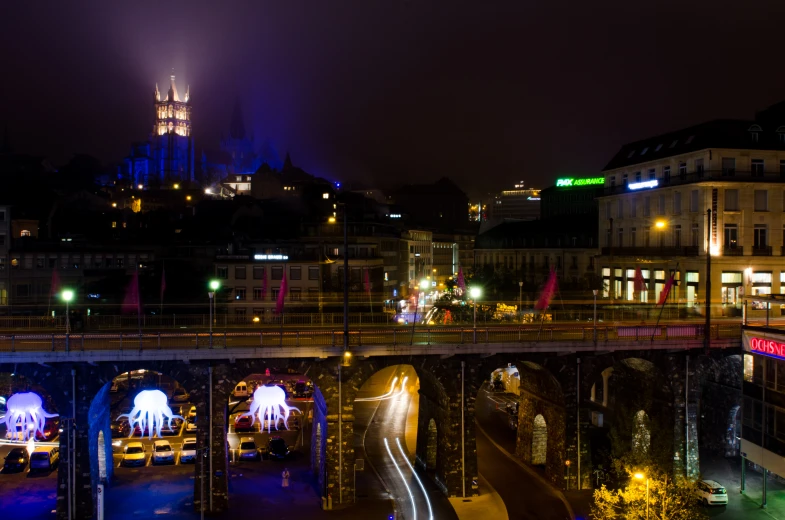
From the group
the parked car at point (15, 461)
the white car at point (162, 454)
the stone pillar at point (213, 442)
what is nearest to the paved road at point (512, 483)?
the stone pillar at point (213, 442)

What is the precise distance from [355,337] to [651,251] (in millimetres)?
37246

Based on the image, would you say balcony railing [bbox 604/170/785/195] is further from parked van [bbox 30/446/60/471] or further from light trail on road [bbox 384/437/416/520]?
parked van [bbox 30/446/60/471]

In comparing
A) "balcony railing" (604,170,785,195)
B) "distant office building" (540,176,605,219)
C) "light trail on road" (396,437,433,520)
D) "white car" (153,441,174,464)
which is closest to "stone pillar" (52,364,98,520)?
"white car" (153,441,174,464)

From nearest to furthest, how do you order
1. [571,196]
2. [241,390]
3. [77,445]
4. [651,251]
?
[77,445], [651,251], [241,390], [571,196]

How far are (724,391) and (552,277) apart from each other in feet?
44.8

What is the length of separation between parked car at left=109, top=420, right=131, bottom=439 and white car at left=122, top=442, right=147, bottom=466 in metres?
6.18

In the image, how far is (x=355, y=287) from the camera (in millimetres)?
85750

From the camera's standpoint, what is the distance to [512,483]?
42438 mm

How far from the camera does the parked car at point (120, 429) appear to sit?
5367cm

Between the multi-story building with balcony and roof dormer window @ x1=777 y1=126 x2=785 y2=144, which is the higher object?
roof dormer window @ x1=777 y1=126 x2=785 y2=144

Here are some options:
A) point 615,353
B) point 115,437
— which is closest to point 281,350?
point 615,353

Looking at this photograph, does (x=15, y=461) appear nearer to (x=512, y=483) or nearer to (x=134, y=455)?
(x=134, y=455)

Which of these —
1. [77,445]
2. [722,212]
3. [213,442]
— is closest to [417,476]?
[213,442]

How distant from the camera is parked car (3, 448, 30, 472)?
4441 cm
